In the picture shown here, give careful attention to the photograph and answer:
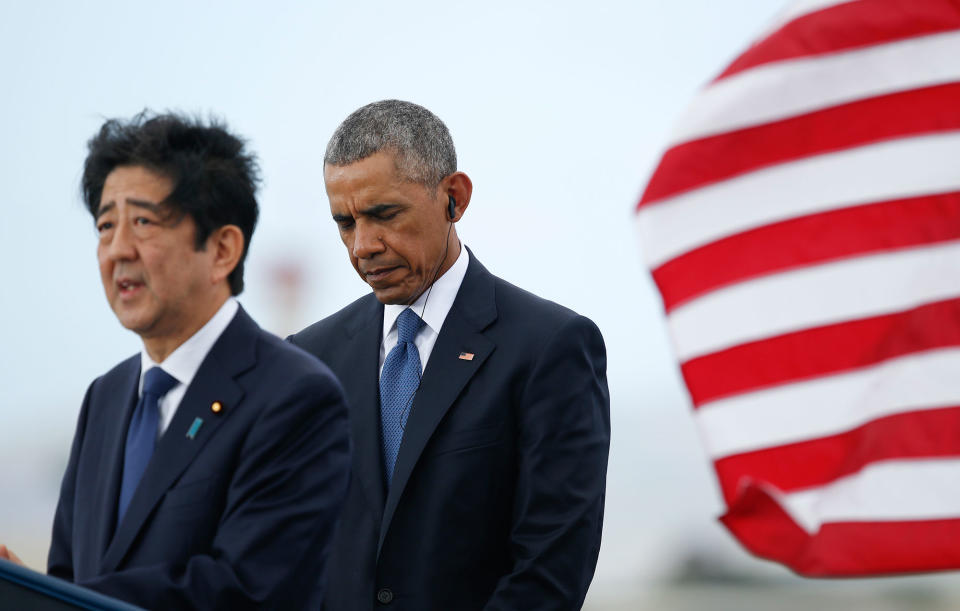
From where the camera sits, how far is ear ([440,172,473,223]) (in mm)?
3631

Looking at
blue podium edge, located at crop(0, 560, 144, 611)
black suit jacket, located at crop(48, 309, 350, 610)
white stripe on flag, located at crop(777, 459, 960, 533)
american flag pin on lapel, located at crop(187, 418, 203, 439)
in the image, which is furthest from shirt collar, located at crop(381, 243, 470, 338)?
blue podium edge, located at crop(0, 560, 144, 611)

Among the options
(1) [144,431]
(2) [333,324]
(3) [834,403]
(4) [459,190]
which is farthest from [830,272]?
(2) [333,324]

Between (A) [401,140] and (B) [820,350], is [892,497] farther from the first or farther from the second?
(A) [401,140]

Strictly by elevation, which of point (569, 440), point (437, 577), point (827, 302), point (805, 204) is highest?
point (805, 204)

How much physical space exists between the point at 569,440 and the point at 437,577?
45cm

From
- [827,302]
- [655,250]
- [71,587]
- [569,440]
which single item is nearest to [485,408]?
[569,440]

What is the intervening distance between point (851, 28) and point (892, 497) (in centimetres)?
93

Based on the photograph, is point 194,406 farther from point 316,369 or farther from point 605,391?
point 605,391

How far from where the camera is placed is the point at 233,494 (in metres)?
2.63

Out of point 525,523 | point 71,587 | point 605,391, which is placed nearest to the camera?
point 71,587

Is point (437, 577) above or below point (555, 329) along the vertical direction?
below

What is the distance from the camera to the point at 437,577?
3.37 meters

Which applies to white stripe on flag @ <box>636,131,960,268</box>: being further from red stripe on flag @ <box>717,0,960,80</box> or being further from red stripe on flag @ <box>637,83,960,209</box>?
red stripe on flag @ <box>717,0,960,80</box>

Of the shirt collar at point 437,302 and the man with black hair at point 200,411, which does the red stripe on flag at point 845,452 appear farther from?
the shirt collar at point 437,302
